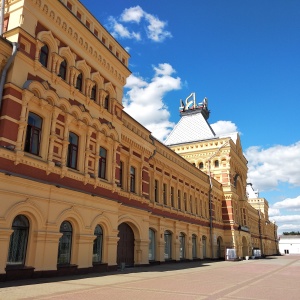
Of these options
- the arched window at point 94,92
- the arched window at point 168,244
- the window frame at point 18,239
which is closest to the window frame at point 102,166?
the arched window at point 94,92

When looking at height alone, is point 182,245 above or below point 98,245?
above

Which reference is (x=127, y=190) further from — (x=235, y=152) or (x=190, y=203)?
(x=235, y=152)

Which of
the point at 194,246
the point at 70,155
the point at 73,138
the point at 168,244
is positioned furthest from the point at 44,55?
the point at 194,246

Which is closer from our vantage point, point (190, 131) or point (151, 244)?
point (151, 244)

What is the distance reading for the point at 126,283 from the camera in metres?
12.9

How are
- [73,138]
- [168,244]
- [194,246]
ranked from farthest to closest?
[194,246]
[168,244]
[73,138]

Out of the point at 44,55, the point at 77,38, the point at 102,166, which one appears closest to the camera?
the point at 44,55

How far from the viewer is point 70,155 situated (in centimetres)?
1630

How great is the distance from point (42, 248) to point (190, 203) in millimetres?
23407

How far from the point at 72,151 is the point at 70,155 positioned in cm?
28

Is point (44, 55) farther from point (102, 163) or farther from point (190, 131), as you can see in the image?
point (190, 131)

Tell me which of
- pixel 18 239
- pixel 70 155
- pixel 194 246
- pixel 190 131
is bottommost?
pixel 18 239

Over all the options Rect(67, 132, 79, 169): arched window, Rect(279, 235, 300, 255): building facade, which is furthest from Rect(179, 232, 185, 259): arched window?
Rect(279, 235, 300, 255): building facade

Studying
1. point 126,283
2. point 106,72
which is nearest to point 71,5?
point 106,72
